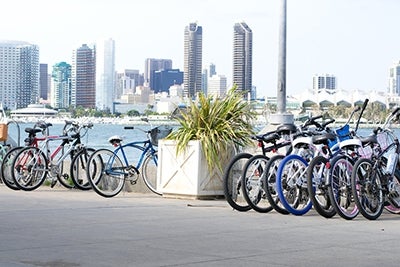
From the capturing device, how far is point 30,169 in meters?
13.0

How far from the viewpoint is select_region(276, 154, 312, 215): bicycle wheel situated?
971 cm

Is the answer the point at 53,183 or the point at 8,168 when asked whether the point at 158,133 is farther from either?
the point at 8,168

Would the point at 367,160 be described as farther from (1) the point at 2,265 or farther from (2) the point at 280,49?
(1) the point at 2,265

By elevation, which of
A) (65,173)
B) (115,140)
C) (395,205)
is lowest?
(395,205)

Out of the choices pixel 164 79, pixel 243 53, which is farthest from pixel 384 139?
pixel 164 79

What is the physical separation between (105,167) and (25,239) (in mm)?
5047

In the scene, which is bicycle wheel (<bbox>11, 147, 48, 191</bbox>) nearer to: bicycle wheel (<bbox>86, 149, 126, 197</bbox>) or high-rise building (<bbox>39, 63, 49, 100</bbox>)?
bicycle wheel (<bbox>86, 149, 126, 197</bbox>)

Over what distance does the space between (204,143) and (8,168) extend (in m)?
3.54

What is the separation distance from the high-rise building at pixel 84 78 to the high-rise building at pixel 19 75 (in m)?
16.4

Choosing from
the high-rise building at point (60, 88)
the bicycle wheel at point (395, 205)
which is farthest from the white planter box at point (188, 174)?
the high-rise building at point (60, 88)

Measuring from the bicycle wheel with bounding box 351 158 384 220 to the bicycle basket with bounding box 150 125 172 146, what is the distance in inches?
143

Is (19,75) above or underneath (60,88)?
underneath

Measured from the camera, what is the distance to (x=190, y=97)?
1195 centimetres

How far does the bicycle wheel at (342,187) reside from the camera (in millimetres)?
9359
